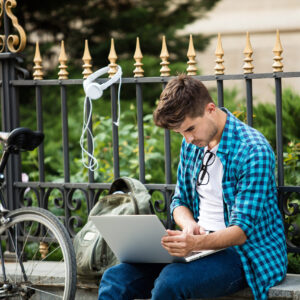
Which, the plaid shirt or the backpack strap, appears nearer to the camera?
the plaid shirt

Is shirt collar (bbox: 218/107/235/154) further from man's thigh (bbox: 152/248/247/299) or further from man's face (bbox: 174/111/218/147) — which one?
man's thigh (bbox: 152/248/247/299)

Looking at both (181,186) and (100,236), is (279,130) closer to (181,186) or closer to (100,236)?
(181,186)

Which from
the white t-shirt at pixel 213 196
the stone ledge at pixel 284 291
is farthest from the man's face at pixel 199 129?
the stone ledge at pixel 284 291

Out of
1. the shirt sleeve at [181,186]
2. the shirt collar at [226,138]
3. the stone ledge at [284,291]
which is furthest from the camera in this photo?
the shirt sleeve at [181,186]

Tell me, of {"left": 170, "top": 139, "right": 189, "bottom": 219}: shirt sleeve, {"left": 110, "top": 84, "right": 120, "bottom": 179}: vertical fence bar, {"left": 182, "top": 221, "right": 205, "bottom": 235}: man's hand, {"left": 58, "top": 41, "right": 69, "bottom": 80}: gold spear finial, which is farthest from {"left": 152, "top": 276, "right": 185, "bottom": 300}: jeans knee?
{"left": 58, "top": 41, "right": 69, "bottom": 80}: gold spear finial

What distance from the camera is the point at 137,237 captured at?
3061 millimetres

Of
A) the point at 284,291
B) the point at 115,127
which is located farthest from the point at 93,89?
the point at 284,291

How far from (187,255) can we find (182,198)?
1.42ft

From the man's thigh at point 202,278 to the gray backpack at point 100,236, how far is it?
25.3 inches

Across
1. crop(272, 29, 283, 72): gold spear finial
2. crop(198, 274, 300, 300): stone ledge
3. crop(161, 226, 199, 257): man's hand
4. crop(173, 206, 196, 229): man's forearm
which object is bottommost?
crop(198, 274, 300, 300): stone ledge

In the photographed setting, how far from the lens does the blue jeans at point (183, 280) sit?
297 cm

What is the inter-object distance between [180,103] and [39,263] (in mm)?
1737

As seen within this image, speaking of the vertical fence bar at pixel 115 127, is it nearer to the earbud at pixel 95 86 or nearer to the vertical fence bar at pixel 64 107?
the earbud at pixel 95 86

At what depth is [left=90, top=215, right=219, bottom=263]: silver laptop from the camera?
9.69 feet
